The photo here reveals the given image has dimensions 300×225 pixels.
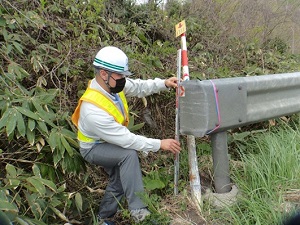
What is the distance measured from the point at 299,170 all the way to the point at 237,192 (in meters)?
0.55

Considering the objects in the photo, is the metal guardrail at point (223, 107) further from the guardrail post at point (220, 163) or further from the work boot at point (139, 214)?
the work boot at point (139, 214)

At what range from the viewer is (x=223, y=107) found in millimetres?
2902

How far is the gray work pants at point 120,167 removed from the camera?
2916 millimetres

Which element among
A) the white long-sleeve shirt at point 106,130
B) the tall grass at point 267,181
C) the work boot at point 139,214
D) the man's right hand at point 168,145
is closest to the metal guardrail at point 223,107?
the man's right hand at point 168,145

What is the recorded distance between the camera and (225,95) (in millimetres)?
2922

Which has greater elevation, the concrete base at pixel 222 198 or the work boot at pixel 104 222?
the concrete base at pixel 222 198

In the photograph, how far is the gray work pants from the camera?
9.57ft

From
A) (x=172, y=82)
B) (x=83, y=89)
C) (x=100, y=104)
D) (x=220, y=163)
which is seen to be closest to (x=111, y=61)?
(x=100, y=104)

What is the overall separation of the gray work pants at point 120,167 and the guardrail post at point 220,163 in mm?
643

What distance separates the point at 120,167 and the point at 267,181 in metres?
1.20

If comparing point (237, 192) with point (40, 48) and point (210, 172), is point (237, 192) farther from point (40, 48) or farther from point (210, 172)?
point (40, 48)

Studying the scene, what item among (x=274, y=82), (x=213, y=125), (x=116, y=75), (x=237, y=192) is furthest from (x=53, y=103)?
(x=274, y=82)

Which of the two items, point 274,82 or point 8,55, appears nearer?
point 274,82

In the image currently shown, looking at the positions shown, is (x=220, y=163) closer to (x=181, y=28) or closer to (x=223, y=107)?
(x=223, y=107)
